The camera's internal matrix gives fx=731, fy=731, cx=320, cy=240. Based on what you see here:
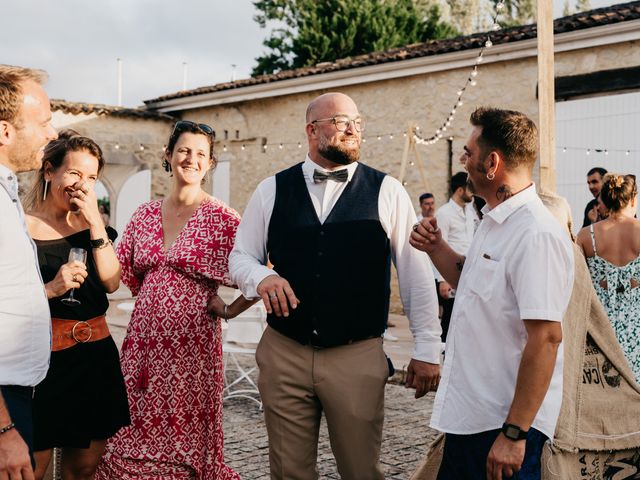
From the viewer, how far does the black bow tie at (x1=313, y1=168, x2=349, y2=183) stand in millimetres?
3143

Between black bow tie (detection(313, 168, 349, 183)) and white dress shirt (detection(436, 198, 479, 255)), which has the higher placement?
black bow tie (detection(313, 168, 349, 183))

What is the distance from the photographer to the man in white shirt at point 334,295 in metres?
3.01

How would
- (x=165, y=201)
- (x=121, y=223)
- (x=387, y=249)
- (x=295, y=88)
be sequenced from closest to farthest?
1. (x=387, y=249)
2. (x=165, y=201)
3. (x=295, y=88)
4. (x=121, y=223)

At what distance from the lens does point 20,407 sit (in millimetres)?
2201

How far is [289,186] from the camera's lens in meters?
3.21

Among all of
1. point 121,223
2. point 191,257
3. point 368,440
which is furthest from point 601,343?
point 121,223

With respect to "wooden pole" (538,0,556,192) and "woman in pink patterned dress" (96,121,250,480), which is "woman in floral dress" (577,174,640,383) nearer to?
"wooden pole" (538,0,556,192)

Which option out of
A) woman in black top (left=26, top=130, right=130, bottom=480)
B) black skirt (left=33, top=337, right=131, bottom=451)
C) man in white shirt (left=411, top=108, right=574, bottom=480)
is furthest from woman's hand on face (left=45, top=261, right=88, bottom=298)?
man in white shirt (left=411, top=108, right=574, bottom=480)

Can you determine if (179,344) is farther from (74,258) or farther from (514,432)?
(514,432)

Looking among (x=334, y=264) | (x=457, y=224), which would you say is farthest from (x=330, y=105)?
(x=457, y=224)

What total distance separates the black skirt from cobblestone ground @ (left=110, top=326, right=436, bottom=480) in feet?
5.11

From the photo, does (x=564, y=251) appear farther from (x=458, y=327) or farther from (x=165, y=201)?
(x=165, y=201)

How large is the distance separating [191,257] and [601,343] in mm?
1923

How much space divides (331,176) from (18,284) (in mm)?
1422
